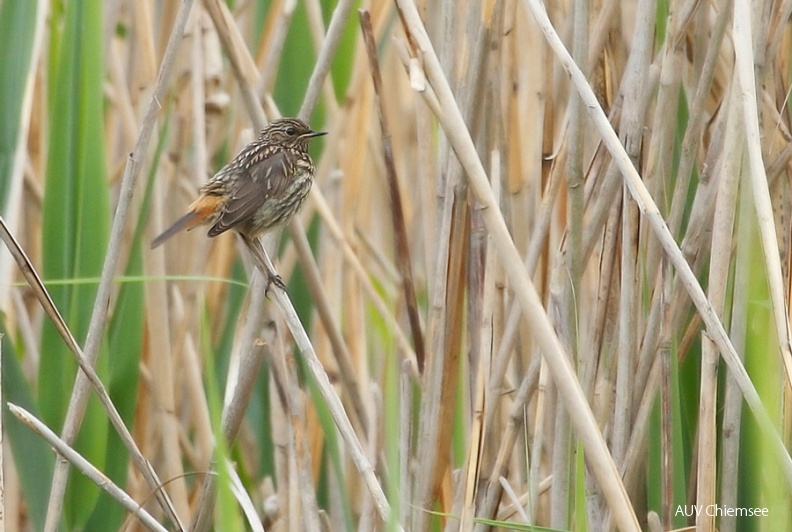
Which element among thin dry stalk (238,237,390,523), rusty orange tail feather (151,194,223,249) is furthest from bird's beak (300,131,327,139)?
thin dry stalk (238,237,390,523)

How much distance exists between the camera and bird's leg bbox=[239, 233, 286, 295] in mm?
1897

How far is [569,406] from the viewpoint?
1274mm

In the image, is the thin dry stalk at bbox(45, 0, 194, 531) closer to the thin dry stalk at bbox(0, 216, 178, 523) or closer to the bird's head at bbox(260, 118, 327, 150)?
the thin dry stalk at bbox(0, 216, 178, 523)

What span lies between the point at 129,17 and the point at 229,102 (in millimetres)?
313

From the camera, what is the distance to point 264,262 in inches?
79.8

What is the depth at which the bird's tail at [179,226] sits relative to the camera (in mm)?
1958

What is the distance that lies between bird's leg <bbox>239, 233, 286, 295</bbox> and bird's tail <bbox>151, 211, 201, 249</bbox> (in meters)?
0.12

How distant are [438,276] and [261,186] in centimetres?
70

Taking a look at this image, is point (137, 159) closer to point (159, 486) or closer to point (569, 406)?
point (159, 486)

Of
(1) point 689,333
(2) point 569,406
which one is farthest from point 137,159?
(1) point 689,333

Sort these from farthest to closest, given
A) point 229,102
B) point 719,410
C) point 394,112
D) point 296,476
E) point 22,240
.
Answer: point 394,112 < point 229,102 < point 22,240 < point 296,476 < point 719,410

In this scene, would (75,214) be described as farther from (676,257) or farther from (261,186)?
(676,257)

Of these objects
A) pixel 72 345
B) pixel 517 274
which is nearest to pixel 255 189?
pixel 72 345

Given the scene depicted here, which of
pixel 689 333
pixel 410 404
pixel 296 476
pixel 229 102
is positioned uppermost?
pixel 229 102
